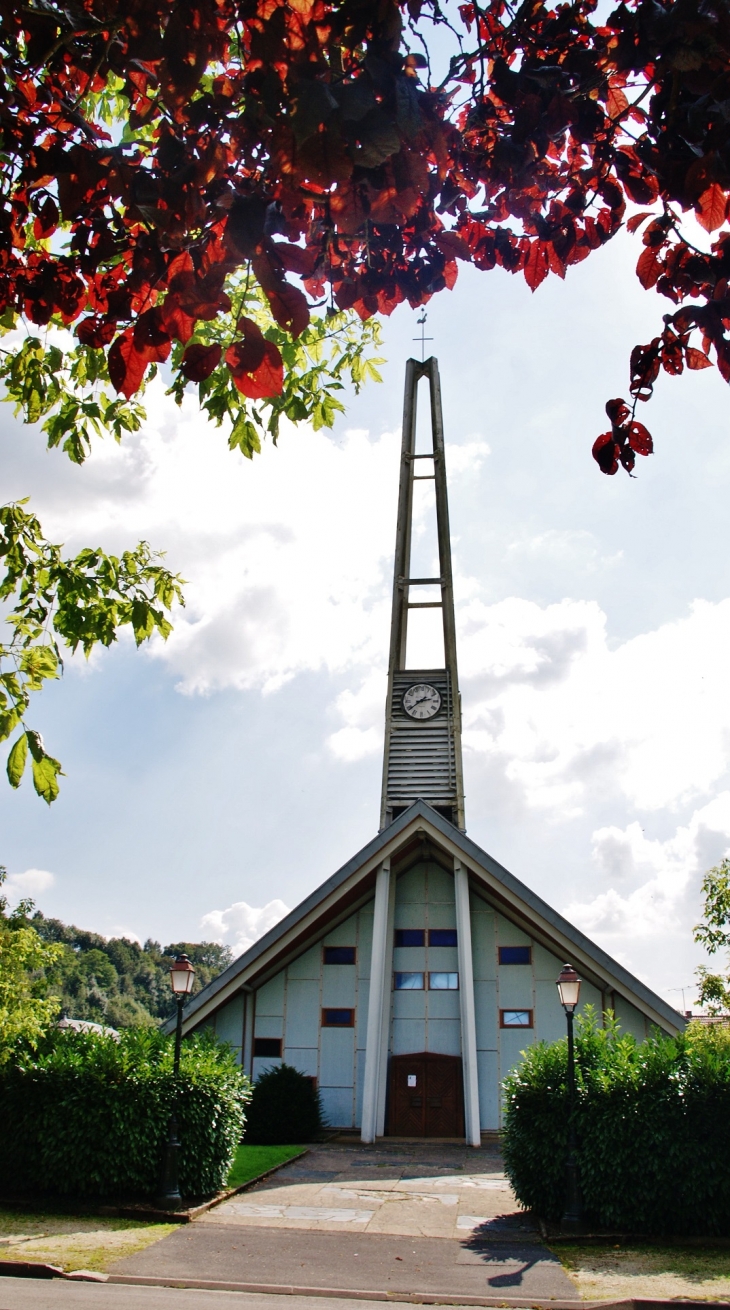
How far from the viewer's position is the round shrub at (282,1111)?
761 inches

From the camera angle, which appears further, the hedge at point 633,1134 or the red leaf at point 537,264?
the hedge at point 633,1134

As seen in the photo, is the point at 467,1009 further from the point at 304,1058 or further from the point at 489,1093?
the point at 304,1058

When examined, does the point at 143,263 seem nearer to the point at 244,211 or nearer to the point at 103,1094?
the point at 244,211

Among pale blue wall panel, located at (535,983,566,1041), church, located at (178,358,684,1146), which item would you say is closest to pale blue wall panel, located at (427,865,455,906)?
church, located at (178,358,684,1146)

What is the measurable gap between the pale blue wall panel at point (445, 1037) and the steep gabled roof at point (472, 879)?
270 cm

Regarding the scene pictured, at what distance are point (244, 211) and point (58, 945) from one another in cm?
1412

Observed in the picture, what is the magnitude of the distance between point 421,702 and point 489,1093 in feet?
30.1

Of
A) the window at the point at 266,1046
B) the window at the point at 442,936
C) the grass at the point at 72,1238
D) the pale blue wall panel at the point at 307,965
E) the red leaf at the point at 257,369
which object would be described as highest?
the window at the point at 442,936

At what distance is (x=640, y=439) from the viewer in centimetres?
284

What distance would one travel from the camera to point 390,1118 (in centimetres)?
2050

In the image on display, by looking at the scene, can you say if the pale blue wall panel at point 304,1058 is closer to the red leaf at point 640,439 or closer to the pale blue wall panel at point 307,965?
the pale blue wall panel at point 307,965

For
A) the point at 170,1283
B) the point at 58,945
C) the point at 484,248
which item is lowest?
the point at 170,1283

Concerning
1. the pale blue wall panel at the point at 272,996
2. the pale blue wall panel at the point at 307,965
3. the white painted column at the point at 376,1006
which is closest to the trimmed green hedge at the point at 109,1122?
the white painted column at the point at 376,1006

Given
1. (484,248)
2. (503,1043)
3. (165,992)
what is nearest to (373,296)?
Answer: (484,248)
